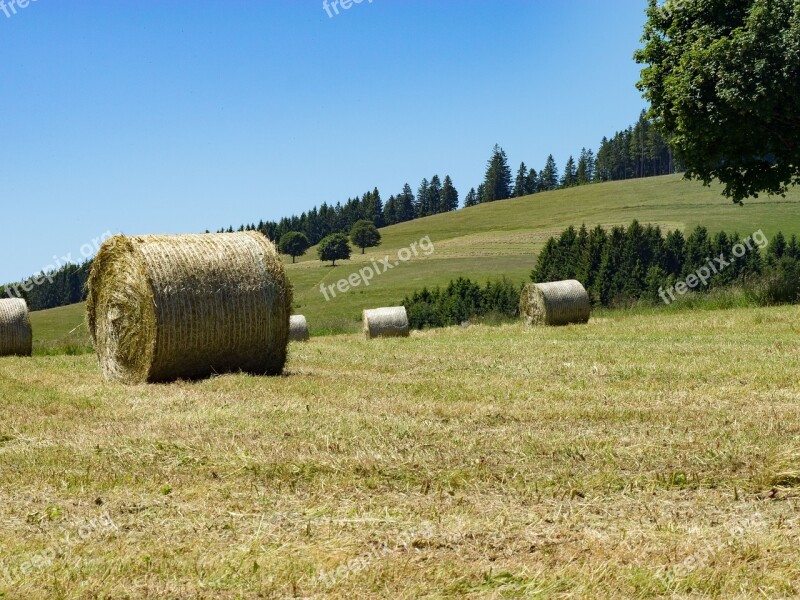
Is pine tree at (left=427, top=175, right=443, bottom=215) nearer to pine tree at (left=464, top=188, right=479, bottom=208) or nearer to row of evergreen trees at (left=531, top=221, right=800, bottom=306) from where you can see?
pine tree at (left=464, top=188, right=479, bottom=208)

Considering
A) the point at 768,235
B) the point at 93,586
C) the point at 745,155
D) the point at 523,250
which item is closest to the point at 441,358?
the point at 93,586

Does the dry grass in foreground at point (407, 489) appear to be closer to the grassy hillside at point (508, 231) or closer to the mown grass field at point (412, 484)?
the mown grass field at point (412, 484)

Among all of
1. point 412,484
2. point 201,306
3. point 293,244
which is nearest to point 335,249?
point 293,244

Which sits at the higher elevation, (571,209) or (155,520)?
(571,209)

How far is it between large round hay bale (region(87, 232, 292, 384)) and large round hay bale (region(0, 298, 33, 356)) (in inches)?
388

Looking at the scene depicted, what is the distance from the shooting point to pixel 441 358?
16.5m

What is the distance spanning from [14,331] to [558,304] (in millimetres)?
16368

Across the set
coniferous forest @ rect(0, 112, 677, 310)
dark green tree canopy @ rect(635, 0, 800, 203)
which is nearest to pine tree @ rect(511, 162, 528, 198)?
coniferous forest @ rect(0, 112, 677, 310)

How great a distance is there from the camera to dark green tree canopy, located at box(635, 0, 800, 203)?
88.9 feet

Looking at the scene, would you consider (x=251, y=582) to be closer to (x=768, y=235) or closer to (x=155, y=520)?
(x=155, y=520)

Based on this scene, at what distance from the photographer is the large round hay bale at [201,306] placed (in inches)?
527

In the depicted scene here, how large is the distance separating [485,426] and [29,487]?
4243 millimetres

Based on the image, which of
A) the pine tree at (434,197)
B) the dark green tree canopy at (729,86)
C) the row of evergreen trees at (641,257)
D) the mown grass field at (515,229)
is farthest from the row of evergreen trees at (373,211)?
the dark green tree canopy at (729,86)

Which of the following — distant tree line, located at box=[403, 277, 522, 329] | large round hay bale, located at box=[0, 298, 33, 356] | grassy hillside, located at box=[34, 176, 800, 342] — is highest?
grassy hillside, located at box=[34, 176, 800, 342]
